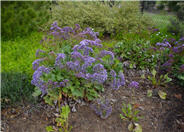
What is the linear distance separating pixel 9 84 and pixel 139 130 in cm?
189

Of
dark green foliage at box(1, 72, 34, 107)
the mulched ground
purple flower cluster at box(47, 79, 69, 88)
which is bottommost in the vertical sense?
the mulched ground

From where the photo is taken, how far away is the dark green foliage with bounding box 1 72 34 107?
2395mm

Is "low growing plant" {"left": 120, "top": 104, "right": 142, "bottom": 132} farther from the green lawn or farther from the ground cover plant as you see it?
the green lawn

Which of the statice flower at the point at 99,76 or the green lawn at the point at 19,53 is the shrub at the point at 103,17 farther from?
the statice flower at the point at 99,76

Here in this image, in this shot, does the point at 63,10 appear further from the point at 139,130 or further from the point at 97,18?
the point at 139,130

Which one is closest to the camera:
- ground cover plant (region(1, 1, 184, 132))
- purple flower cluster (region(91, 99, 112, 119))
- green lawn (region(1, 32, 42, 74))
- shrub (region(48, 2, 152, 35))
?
ground cover plant (region(1, 1, 184, 132))

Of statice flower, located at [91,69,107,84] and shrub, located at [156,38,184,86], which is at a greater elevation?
statice flower, located at [91,69,107,84]

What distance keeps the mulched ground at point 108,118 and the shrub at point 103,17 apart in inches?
112

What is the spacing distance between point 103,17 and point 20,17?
2.40 meters

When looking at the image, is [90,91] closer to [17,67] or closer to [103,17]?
[17,67]

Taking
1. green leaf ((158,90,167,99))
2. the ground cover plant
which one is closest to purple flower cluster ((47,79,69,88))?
the ground cover plant

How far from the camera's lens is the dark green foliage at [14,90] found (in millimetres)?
2395

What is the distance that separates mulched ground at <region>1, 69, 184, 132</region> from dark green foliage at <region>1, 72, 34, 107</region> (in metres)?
0.12

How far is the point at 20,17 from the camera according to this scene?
4.97 metres
